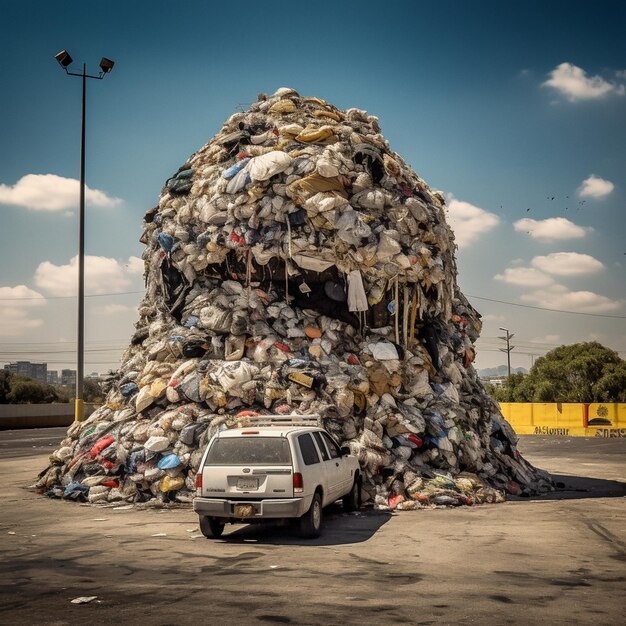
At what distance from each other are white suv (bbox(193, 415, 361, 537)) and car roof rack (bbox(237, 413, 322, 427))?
1408mm

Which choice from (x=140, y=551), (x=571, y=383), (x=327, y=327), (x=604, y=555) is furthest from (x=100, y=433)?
(x=571, y=383)

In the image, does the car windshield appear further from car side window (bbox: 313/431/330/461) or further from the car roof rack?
the car roof rack

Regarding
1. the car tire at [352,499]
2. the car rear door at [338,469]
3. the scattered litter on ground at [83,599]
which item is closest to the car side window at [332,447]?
the car rear door at [338,469]

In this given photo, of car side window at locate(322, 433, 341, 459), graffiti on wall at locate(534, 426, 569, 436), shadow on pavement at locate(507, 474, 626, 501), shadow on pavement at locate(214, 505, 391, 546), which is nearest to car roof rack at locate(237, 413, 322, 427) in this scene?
car side window at locate(322, 433, 341, 459)

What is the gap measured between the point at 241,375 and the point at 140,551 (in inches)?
225

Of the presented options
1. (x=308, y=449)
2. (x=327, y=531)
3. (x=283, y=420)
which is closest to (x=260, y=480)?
(x=308, y=449)

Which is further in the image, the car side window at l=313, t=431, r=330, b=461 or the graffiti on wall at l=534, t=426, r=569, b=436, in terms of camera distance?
the graffiti on wall at l=534, t=426, r=569, b=436

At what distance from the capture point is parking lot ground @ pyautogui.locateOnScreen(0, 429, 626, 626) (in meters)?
6.56

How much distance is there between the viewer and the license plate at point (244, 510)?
10.1 metres

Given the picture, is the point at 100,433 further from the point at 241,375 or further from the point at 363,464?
the point at 363,464

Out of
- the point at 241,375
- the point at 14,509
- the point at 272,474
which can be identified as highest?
the point at 241,375

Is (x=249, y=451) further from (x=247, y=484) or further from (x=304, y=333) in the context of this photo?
(x=304, y=333)

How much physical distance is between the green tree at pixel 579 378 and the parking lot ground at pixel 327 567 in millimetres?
47741

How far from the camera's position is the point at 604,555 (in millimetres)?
9195
